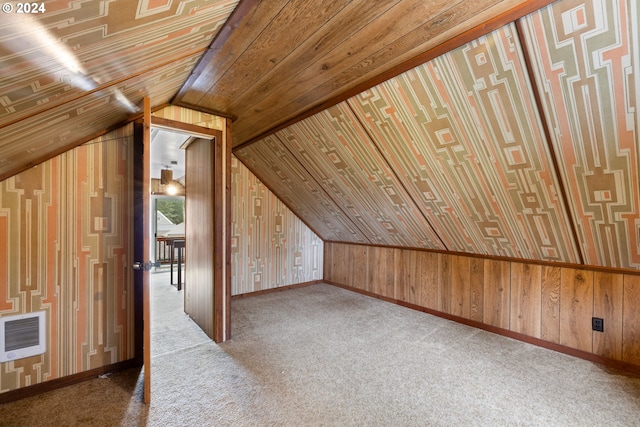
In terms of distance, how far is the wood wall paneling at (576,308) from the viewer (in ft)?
7.79

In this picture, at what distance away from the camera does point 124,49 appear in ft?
3.72

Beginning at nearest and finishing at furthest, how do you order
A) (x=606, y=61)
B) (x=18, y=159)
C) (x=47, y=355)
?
(x=606, y=61)
(x=18, y=159)
(x=47, y=355)

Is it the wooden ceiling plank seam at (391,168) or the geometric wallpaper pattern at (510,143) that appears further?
the wooden ceiling plank seam at (391,168)

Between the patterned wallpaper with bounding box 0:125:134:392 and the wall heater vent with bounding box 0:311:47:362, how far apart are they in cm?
4

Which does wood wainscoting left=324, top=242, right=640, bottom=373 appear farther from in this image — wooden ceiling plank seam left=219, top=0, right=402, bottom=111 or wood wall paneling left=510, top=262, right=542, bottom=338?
wooden ceiling plank seam left=219, top=0, right=402, bottom=111

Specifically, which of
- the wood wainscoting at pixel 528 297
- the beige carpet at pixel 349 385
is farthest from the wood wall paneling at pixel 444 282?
the beige carpet at pixel 349 385

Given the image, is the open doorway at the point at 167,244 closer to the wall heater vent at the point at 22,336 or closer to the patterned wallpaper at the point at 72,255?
the patterned wallpaper at the point at 72,255

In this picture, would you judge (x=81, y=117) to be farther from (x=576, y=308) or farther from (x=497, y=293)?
(x=576, y=308)

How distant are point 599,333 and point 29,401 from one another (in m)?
4.14

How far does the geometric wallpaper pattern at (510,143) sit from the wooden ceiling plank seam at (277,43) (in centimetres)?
67

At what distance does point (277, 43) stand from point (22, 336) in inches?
96.1

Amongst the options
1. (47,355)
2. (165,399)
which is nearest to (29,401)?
(47,355)

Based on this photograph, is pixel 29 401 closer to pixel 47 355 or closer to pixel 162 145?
Result: pixel 47 355

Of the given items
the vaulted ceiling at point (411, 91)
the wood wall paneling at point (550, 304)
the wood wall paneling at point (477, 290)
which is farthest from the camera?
the wood wall paneling at point (477, 290)
